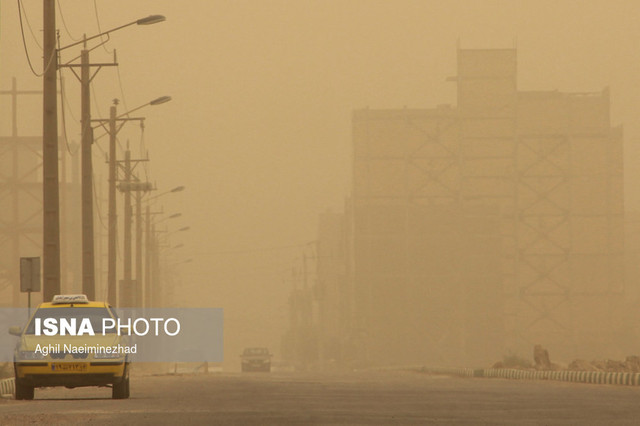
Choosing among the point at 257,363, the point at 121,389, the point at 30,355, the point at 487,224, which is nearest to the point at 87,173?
the point at 121,389

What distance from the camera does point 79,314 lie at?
20.7 metres

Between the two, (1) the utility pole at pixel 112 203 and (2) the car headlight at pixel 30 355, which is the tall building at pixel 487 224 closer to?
(1) the utility pole at pixel 112 203

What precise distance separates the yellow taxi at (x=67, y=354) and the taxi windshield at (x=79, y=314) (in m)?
0.02

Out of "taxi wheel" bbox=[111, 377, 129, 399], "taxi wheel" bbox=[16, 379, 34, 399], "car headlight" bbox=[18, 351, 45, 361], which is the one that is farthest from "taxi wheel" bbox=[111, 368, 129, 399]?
"car headlight" bbox=[18, 351, 45, 361]

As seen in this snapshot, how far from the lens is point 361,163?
428 ft

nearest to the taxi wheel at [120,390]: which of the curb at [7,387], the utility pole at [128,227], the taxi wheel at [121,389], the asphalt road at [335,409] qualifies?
the taxi wheel at [121,389]

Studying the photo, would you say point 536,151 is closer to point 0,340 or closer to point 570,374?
point 0,340

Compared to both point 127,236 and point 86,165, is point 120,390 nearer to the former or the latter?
point 86,165

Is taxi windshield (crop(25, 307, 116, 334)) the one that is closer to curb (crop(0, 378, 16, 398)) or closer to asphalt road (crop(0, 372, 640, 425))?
asphalt road (crop(0, 372, 640, 425))

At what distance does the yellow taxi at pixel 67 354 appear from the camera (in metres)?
19.2

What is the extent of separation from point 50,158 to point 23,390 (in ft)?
30.9

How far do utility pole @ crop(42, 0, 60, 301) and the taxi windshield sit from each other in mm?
7966

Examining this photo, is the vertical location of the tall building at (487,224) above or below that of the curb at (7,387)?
above

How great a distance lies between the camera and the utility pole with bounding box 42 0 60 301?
28.8 meters
